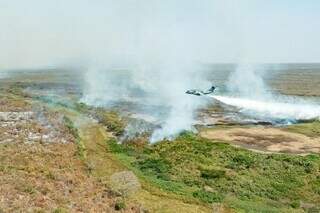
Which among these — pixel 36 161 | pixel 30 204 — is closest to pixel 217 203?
pixel 30 204

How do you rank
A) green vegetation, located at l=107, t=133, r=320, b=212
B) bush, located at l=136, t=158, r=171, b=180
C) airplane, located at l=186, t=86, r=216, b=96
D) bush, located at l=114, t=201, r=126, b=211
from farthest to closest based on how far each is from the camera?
airplane, located at l=186, t=86, r=216, b=96 < bush, located at l=136, t=158, r=171, b=180 < green vegetation, located at l=107, t=133, r=320, b=212 < bush, located at l=114, t=201, r=126, b=211

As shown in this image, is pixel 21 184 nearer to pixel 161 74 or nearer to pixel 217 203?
pixel 217 203

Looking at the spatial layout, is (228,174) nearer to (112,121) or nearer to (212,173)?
(212,173)

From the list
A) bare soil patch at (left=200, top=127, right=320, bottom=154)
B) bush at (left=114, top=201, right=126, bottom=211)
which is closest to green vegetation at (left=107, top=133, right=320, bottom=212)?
bare soil patch at (left=200, top=127, right=320, bottom=154)

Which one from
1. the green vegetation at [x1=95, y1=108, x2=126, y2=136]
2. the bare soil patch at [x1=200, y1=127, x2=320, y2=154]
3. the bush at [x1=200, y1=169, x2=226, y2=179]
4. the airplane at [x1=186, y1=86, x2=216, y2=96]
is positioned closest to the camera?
the bush at [x1=200, y1=169, x2=226, y2=179]

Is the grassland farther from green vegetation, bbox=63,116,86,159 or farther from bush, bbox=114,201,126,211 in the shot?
green vegetation, bbox=63,116,86,159
